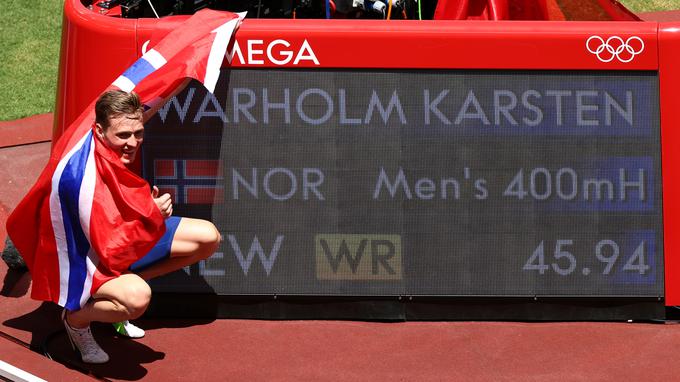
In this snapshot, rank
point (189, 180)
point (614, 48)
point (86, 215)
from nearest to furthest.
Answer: point (86, 215)
point (614, 48)
point (189, 180)

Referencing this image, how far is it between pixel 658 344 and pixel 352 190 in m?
1.55

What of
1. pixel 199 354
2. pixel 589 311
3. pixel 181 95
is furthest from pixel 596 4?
pixel 199 354

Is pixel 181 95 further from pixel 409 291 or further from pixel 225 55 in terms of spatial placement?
pixel 409 291

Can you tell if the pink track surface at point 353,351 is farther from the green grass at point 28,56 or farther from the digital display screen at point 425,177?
the green grass at point 28,56

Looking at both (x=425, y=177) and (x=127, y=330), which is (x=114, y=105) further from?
(x=425, y=177)

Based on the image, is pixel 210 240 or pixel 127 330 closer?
pixel 210 240

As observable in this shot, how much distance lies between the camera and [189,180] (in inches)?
238

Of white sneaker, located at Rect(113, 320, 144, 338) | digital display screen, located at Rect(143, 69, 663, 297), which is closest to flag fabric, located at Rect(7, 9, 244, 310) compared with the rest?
digital display screen, located at Rect(143, 69, 663, 297)

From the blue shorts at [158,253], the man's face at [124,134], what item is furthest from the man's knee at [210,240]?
the man's face at [124,134]

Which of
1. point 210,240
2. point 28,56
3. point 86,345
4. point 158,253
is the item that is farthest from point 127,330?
point 28,56

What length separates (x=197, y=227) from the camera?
19.2 ft

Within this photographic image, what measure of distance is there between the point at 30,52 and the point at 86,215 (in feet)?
Result: 17.0

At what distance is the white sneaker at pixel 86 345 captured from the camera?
577 centimetres

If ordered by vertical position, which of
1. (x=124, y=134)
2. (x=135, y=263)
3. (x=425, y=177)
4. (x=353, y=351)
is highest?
(x=124, y=134)
